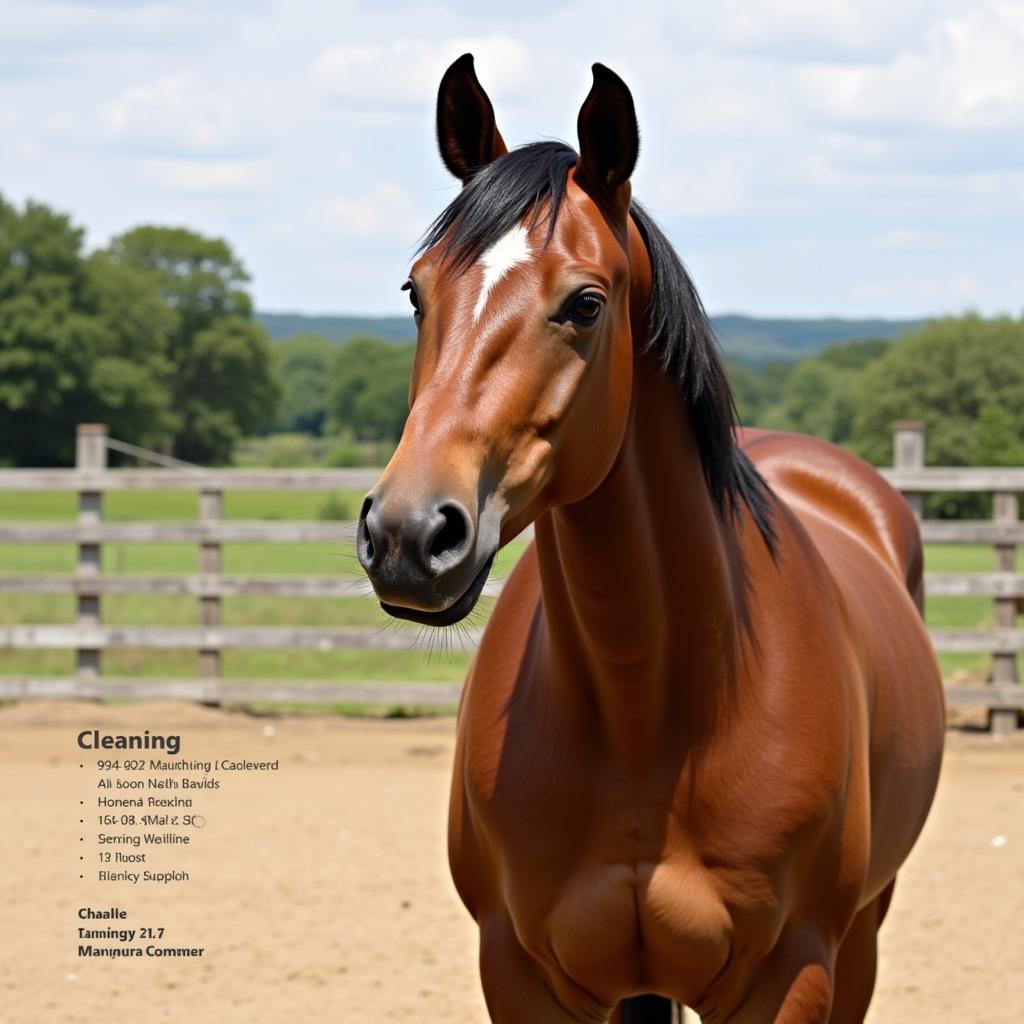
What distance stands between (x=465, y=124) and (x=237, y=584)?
755 cm

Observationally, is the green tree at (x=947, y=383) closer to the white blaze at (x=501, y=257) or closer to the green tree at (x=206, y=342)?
the green tree at (x=206, y=342)

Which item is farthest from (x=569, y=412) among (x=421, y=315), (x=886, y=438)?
(x=886, y=438)

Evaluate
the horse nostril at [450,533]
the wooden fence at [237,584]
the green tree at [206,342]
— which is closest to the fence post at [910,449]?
the wooden fence at [237,584]

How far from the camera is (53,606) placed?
18469mm

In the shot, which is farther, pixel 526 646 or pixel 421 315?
pixel 526 646

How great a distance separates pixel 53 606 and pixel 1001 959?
1540cm

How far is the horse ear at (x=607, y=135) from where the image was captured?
2.15 meters

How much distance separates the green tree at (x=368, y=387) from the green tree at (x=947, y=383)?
37.7 metres

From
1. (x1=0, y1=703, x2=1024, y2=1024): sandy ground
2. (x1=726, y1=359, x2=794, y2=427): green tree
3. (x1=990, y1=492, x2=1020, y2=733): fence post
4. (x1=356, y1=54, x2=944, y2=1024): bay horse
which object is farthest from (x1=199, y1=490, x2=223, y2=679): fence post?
(x1=726, y1=359, x2=794, y2=427): green tree

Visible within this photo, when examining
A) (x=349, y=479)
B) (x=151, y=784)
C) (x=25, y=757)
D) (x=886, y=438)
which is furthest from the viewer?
(x=886, y=438)

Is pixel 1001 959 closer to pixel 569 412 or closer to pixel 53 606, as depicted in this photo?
pixel 569 412

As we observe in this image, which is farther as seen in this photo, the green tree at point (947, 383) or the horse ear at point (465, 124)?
the green tree at point (947, 383)

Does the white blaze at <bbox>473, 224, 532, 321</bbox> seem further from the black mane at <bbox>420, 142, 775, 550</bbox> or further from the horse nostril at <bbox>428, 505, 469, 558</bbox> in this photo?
the horse nostril at <bbox>428, 505, 469, 558</bbox>

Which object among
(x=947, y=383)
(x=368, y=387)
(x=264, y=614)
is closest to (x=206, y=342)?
(x=368, y=387)
